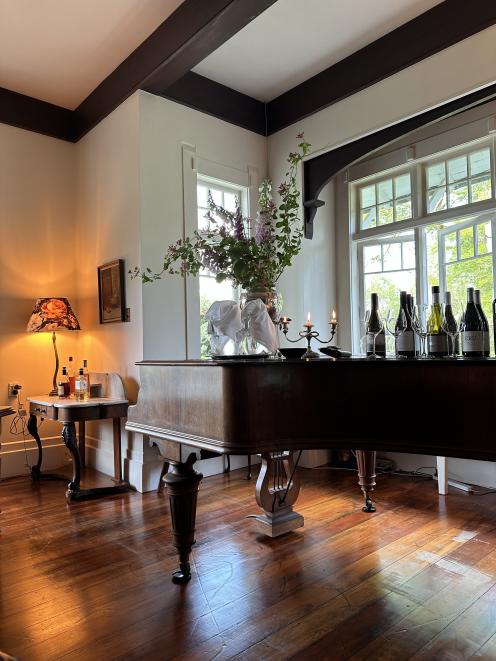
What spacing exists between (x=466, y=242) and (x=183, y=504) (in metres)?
3.04

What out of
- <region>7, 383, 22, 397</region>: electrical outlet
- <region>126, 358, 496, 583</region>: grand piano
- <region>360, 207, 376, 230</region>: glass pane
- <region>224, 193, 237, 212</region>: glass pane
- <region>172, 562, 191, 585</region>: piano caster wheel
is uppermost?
<region>224, 193, 237, 212</region>: glass pane

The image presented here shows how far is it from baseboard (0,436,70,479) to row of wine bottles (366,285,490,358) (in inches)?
133

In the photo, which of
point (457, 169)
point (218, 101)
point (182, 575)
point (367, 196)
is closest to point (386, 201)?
point (367, 196)

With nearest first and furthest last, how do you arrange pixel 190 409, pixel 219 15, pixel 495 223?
pixel 190 409 → pixel 219 15 → pixel 495 223

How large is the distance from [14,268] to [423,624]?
3.94 m

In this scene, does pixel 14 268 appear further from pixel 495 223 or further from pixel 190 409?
pixel 495 223

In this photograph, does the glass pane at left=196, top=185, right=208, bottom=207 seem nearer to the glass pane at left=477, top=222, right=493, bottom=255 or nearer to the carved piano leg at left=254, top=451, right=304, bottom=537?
the glass pane at left=477, top=222, right=493, bottom=255

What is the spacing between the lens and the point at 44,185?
436 cm

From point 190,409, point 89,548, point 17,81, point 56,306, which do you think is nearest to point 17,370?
point 56,306

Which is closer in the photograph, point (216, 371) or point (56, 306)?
point (216, 371)

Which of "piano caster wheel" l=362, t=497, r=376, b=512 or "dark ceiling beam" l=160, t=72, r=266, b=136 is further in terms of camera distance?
"dark ceiling beam" l=160, t=72, r=266, b=136

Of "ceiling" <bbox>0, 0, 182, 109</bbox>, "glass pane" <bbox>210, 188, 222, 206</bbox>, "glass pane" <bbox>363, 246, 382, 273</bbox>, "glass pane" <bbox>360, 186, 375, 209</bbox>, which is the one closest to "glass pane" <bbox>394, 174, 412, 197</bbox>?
"glass pane" <bbox>360, 186, 375, 209</bbox>

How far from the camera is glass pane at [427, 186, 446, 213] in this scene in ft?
12.9

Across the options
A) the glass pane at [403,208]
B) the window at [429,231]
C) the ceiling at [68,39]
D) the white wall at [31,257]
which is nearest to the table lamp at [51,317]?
the white wall at [31,257]
